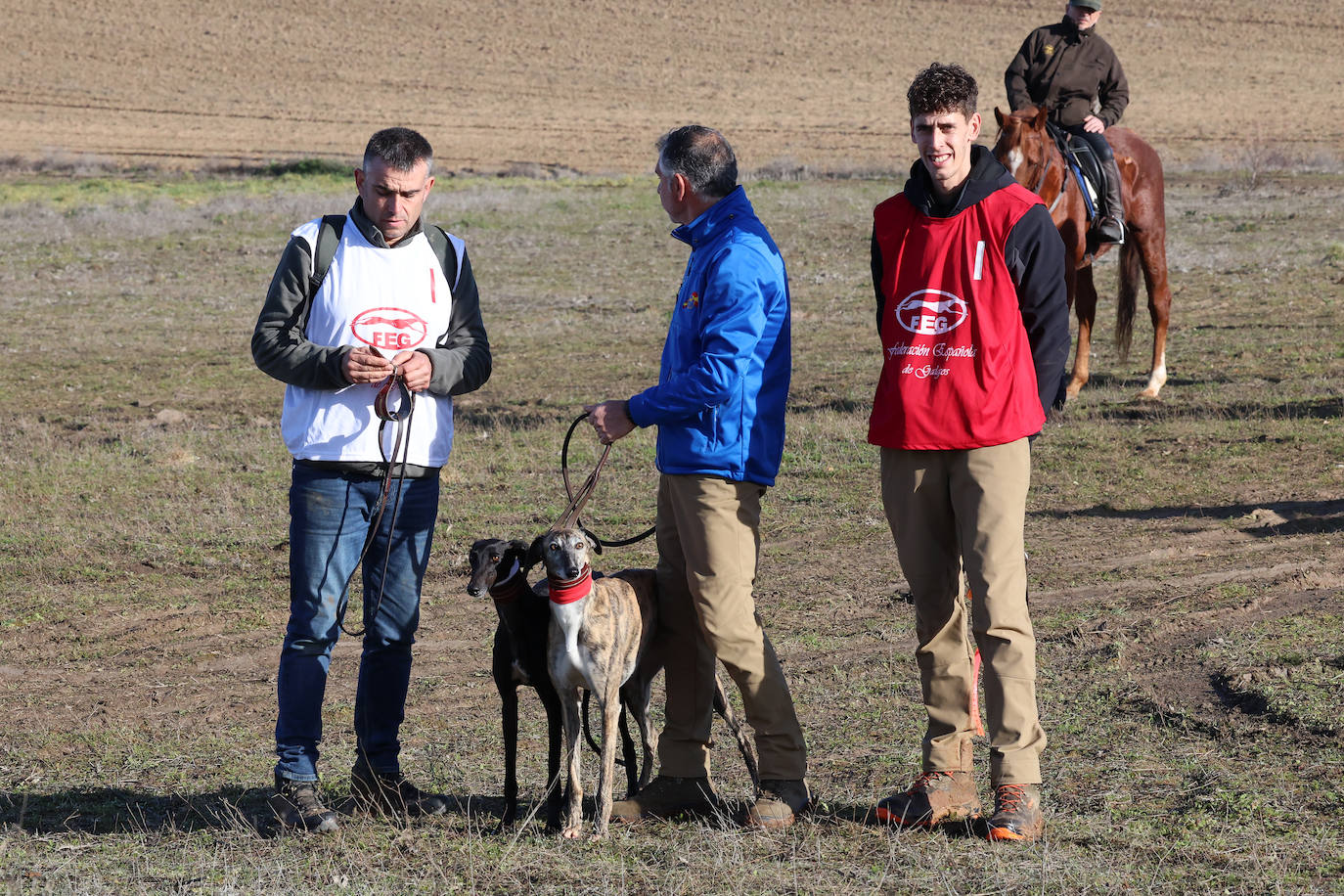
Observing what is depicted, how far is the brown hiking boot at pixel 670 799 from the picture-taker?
4.78 metres

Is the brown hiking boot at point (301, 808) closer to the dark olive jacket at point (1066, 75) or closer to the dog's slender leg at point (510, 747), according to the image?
the dog's slender leg at point (510, 747)

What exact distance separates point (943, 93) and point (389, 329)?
194 centimetres

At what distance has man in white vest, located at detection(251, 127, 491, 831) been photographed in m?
4.60

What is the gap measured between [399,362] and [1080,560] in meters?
4.85

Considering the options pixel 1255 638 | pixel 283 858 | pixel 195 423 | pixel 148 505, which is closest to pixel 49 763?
pixel 283 858

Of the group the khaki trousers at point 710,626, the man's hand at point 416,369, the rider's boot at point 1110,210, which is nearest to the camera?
the khaki trousers at point 710,626

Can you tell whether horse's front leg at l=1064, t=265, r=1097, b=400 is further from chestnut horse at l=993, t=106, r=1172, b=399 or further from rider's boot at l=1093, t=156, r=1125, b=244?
rider's boot at l=1093, t=156, r=1125, b=244

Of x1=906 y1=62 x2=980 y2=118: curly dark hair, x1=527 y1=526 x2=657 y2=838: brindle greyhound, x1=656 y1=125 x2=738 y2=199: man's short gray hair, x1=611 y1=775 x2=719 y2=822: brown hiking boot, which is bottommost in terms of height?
x1=611 y1=775 x2=719 y2=822: brown hiking boot

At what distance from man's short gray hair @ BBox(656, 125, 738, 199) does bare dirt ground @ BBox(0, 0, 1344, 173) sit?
38.5 metres

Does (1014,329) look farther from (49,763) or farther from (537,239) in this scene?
(537,239)

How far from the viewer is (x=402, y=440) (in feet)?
15.4

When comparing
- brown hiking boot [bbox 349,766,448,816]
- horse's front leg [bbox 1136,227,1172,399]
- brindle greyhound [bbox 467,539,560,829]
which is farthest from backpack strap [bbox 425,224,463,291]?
horse's front leg [bbox 1136,227,1172,399]

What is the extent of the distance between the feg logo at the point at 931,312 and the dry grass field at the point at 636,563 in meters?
1.60

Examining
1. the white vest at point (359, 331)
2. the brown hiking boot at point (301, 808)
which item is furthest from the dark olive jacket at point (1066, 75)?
the brown hiking boot at point (301, 808)
